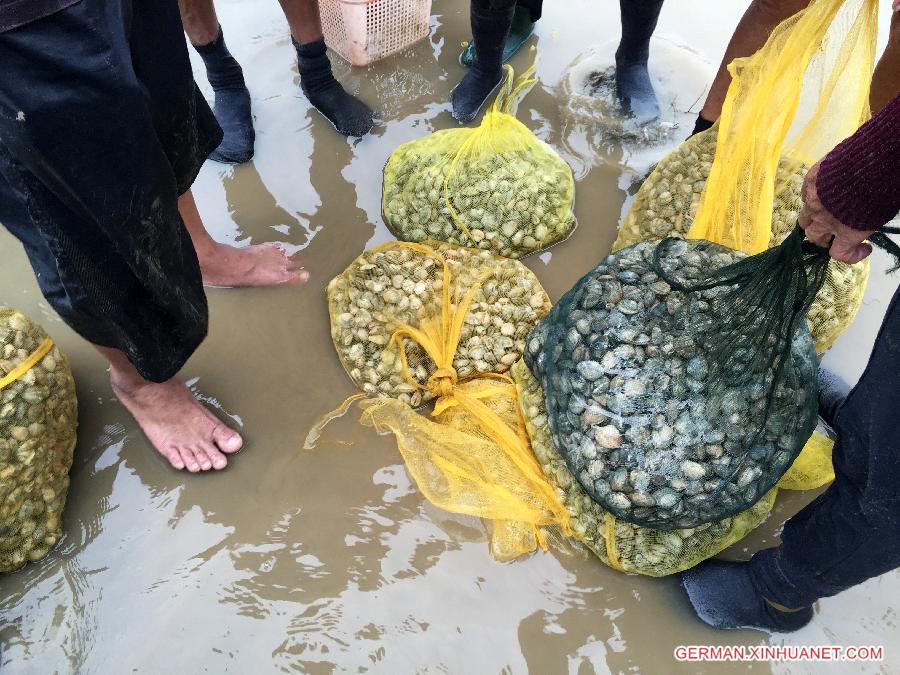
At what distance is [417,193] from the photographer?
1989 millimetres

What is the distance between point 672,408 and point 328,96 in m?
1.72

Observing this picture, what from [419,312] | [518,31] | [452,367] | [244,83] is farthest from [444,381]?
[518,31]

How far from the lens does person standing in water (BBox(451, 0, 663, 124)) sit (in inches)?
90.3

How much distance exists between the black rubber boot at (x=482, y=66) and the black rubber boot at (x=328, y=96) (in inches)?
13.9

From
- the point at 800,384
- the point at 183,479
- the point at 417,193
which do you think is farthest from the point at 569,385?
the point at 183,479

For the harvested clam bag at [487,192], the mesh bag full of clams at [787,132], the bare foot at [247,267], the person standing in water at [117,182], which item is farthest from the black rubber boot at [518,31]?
the person standing in water at [117,182]

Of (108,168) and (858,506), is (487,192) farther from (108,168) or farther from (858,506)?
(858,506)

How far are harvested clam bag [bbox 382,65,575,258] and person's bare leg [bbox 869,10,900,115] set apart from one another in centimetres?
94

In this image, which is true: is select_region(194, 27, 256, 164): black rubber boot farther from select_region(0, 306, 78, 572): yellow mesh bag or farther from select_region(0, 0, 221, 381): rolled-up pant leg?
select_region(0, 306, 78, 572): yellow mesh bag

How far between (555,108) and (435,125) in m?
0.47

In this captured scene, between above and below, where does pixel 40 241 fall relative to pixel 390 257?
above

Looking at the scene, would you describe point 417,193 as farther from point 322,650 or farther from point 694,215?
point 322,650

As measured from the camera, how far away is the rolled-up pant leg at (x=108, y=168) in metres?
1.02

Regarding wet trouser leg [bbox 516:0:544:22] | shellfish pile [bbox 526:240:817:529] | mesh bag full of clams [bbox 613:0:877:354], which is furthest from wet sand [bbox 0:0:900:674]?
wet trouser leg [bbox 516:0:544:22]
